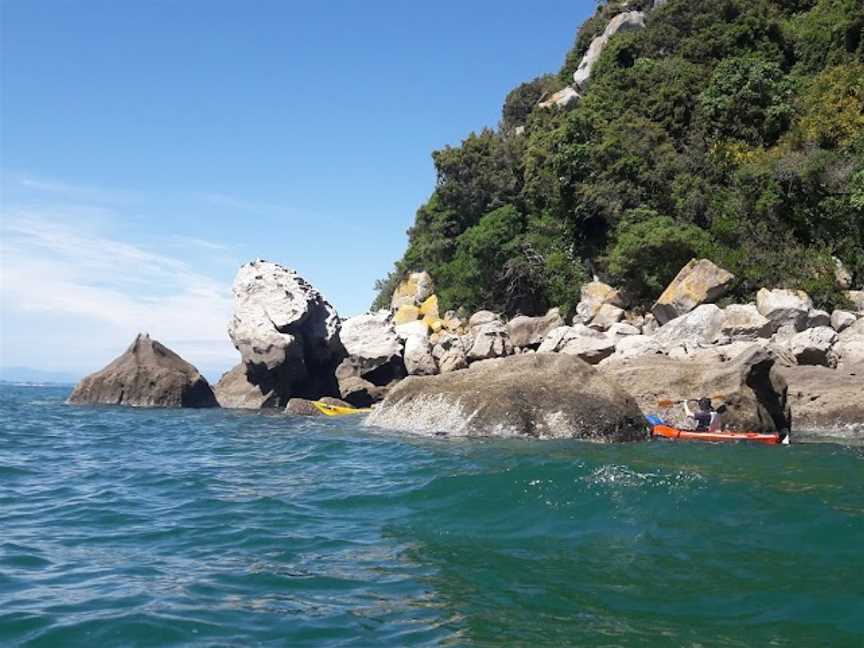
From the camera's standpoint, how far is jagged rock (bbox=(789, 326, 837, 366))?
835 inches

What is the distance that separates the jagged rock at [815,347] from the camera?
21.2m

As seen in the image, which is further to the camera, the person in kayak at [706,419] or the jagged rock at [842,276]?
the jagged rock at [842,276]

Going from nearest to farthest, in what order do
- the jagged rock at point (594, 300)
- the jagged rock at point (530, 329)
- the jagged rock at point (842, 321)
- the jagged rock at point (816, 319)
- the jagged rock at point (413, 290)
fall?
1. the jagged rock at point (842, 321)
2. the jagged rock at point (816, 319)
3. the jagged rock at point (594, 300)
4. the jagged rock at point (530, 329)
5. the jagged rock at point (413, 290)

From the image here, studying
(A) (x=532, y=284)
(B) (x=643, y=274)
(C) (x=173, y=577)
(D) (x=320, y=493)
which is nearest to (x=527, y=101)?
(A) (x=532, y=284)

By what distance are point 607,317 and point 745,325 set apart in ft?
25.7

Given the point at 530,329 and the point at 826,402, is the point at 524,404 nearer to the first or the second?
the point at 826,402

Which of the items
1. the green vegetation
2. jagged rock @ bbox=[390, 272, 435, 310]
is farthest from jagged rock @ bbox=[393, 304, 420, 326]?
the green vegetation

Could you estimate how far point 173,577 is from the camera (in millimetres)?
6371

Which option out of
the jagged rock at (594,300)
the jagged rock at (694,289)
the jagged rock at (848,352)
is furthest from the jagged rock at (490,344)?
the jagged rock at (848,352)

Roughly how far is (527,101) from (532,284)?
25.1 meters

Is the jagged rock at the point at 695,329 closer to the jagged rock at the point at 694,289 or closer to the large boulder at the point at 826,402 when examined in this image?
the jagged rock at the point at 694,289

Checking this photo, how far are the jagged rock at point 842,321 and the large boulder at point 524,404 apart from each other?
11.7 meters

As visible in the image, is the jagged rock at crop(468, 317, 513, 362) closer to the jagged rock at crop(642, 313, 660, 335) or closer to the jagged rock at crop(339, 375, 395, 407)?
the jagged rock at crop(339, 375, 395, 407)

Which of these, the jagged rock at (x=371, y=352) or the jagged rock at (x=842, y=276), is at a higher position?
the jagged rock at (x=842, y=276)
